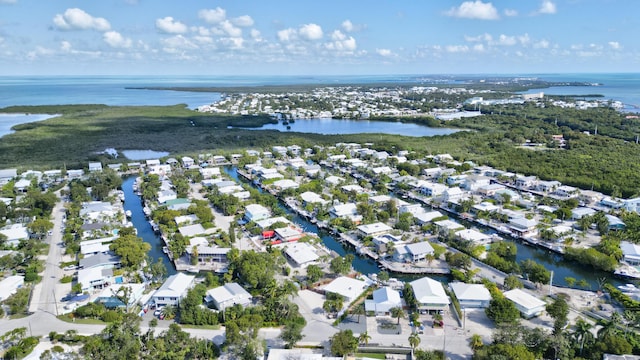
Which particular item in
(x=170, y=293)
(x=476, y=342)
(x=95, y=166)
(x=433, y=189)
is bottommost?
(x=476, y=342)

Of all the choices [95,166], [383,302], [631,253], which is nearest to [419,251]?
[383,302]

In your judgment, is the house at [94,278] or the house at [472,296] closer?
the house at [472,296]

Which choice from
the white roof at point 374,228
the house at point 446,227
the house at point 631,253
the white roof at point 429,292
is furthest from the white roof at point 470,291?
the house at point 631,253

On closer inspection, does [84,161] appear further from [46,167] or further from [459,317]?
[459,317]

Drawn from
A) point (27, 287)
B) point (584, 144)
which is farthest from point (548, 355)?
point (584, 144)

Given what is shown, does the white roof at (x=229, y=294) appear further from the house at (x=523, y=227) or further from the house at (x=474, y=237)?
the house at (x=523, y=227)

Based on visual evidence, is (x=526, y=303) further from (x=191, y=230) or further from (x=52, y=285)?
(x=52, y=285)
